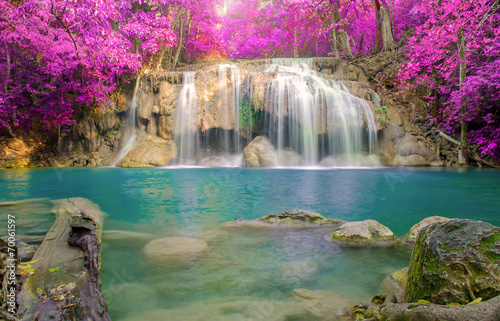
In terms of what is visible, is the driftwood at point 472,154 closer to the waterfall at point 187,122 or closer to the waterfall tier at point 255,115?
the waterfall tier at point 255,115

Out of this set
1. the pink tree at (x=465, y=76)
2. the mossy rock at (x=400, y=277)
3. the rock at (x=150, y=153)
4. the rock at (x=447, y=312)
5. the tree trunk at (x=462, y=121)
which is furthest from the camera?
the rock at (x=150, y=153)

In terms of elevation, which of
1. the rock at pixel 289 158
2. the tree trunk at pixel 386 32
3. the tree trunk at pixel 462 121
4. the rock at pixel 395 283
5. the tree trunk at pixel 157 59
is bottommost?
the rock at pixel 395 283

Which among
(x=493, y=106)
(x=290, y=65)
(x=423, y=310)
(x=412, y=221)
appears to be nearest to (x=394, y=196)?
(x=412, y=221)

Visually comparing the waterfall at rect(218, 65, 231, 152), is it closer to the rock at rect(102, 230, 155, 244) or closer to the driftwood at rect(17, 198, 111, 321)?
the rock at rect(102, 230, 155, 244)

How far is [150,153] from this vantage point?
1567 cm

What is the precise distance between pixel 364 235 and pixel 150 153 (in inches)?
509

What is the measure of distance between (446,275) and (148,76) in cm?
1752


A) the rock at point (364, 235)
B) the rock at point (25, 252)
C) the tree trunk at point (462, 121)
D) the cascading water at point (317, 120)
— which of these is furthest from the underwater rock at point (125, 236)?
the tree trunk at point (462, 121)

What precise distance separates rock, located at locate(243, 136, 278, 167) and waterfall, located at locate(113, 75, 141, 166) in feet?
21.2

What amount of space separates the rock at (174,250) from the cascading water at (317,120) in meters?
11.8

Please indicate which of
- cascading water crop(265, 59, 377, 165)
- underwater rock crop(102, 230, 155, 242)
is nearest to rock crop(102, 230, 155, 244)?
underwater rock crop(102, 230, 155, 242)

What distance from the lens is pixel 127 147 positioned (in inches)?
691

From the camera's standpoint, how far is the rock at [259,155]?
14.9m

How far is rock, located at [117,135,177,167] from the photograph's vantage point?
1548 centimetres
